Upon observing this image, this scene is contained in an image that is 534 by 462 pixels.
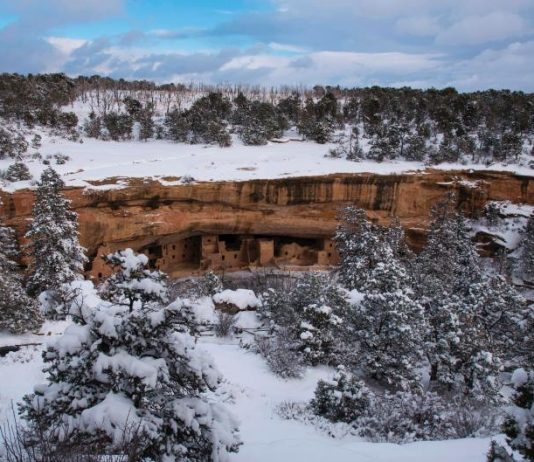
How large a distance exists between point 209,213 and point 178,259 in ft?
13.4

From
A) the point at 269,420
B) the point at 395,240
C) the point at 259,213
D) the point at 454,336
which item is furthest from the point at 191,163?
the point at 269,420

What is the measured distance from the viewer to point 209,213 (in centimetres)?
2580

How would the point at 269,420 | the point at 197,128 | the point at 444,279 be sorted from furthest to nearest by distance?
1. the point at 197,128
2. the point at 444,279
3. the point at 269,420

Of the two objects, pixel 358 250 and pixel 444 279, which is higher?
pixel 358 250

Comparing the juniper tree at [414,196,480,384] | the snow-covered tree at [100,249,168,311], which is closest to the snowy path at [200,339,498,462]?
the snow-covered tree at [100,249,168,311]

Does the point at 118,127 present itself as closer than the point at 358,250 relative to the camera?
No

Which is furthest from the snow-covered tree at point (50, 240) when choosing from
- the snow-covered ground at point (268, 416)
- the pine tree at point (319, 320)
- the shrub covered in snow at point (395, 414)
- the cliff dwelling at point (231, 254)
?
the shrub covered in snow at point (395, 414)

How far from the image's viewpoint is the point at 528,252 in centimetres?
2445

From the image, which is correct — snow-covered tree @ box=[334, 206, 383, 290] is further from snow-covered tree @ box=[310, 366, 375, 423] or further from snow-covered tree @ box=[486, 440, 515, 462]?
snow-covered tree @ box=[486, 440, 515, 462]

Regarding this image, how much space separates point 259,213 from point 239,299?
810cm

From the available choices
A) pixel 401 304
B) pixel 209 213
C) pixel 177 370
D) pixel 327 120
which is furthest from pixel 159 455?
pixel 327 120

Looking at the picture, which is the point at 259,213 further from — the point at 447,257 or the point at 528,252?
the point at 528,252

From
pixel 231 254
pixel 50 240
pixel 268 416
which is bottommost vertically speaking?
pixel 231 254

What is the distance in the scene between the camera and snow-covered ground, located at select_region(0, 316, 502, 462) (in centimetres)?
727
